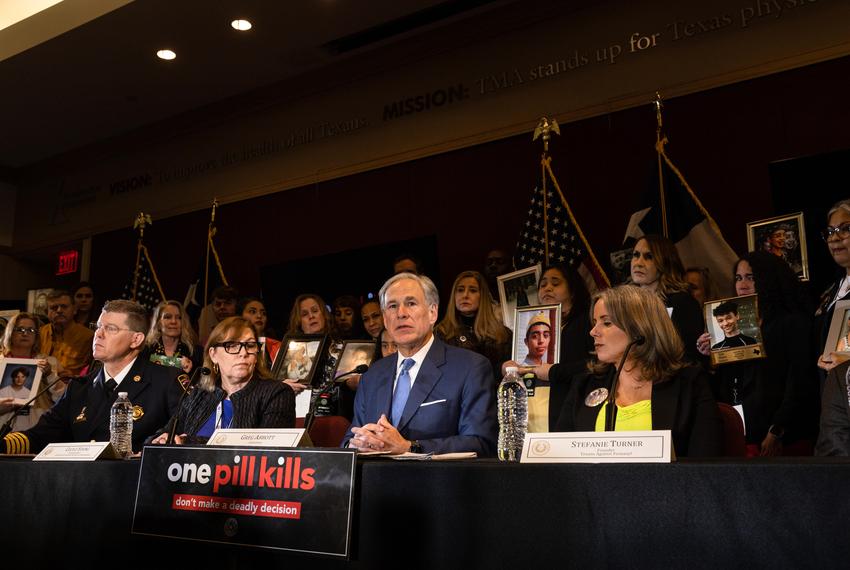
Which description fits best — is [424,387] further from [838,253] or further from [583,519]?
[838,253]

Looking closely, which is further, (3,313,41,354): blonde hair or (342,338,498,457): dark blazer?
(3,313,41,354): blonde hair

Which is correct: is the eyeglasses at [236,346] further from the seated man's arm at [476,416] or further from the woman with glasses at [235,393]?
the seated man's arm at [476,416]

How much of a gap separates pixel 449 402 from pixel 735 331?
52.3 inches

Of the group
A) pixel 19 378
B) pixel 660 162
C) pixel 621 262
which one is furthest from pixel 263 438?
pixel 660 162

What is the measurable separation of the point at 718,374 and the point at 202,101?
6.88 metres

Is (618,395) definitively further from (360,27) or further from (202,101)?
(202,101)

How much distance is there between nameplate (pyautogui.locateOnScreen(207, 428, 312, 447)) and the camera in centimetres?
184

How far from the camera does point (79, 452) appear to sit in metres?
2.17

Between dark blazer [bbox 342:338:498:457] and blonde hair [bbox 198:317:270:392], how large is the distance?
66cm

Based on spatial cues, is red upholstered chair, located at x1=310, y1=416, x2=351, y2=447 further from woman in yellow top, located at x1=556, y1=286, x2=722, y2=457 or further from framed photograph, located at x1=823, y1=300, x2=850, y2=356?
framed photograph, located at x1=823, y1=300, x2=850, y2=356

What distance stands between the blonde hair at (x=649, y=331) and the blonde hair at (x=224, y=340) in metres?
1.45

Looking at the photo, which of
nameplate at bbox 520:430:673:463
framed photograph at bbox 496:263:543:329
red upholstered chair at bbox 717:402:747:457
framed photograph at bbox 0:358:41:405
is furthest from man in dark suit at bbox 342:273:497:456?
framed photograph at bbox 0:358:41:405

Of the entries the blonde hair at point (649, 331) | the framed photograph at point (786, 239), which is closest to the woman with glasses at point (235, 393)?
the blonde hair at point (649, 331)

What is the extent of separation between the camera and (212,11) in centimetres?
668
